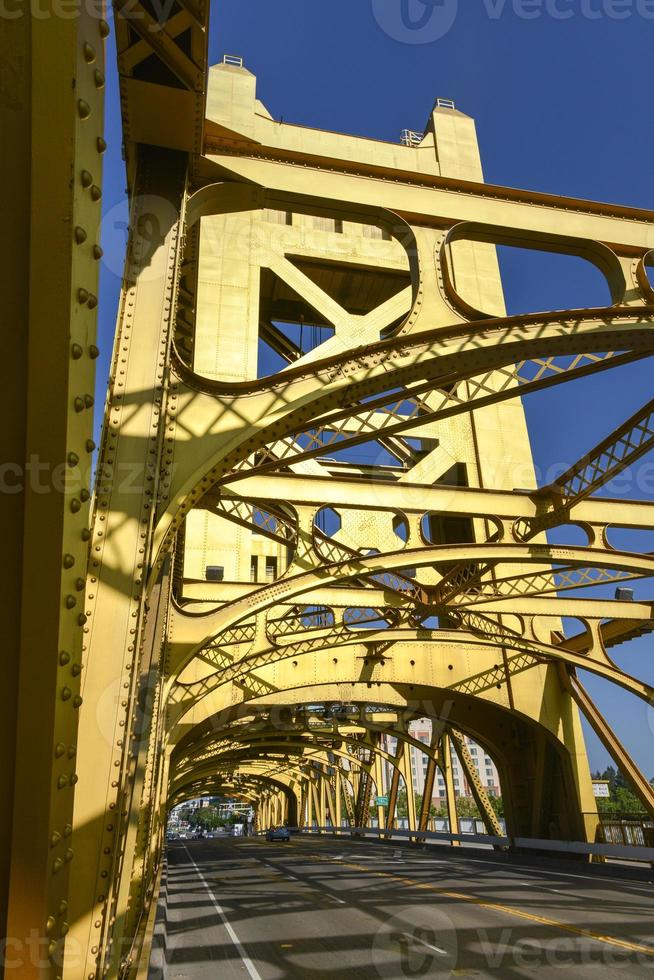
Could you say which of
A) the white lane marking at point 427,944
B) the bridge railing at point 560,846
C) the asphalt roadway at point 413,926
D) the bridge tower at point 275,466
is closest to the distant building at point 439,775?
the bridge railing at point 560,846

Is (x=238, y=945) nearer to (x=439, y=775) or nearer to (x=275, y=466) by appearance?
(x=275, y=466)

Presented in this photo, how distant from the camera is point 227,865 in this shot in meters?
30.2

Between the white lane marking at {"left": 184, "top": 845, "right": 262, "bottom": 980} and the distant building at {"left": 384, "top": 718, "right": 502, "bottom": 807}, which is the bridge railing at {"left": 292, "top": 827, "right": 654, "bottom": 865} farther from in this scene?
the distant building at {"left": 384, "top": 718, "right": 502, "bottom": 807}

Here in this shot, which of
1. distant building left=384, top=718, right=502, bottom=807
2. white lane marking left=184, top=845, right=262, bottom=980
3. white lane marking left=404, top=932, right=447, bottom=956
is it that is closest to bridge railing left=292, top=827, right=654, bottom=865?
white lane marking left=404, top=932, right=447, bottom=956

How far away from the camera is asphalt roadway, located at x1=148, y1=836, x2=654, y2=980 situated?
28.4 ft

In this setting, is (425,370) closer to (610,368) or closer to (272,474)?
(610,368)

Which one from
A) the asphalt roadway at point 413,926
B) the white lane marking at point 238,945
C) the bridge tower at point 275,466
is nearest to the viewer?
the bridge tower at point 275,466

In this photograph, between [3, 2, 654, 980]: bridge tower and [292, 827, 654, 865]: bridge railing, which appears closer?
[3, 2, 654, 980]: bridge tower

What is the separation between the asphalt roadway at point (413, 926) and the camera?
866cm

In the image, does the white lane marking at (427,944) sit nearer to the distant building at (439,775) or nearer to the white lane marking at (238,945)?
the white lane marking at (238,945)

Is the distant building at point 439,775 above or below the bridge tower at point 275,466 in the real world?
below

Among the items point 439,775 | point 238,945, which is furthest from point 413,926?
point 439,775

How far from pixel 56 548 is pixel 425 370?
514cm

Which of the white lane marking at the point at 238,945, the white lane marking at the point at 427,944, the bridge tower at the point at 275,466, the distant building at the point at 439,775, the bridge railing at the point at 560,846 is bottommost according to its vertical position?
the distant building at the point at 439,775
